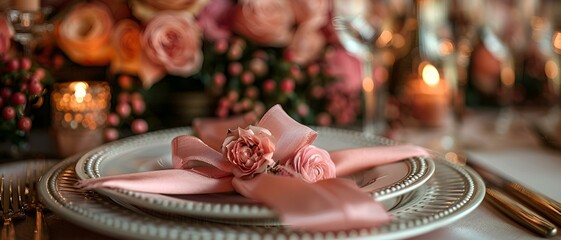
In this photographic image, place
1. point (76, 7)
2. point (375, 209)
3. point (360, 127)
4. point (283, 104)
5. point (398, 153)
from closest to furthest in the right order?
point (375, 209) < point (398, 153) < point (76, 7) < point (283, 104) < point (360, 127)

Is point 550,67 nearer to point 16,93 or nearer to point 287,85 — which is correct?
point 287,85

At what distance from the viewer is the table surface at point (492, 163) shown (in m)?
0.52

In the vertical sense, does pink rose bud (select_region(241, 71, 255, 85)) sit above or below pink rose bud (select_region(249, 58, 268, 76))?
below

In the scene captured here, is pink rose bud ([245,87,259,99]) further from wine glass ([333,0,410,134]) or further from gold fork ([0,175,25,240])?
gold fork ([0,175,25,240])

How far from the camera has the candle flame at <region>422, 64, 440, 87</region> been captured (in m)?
1.14

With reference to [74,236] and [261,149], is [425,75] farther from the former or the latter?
[74,236]

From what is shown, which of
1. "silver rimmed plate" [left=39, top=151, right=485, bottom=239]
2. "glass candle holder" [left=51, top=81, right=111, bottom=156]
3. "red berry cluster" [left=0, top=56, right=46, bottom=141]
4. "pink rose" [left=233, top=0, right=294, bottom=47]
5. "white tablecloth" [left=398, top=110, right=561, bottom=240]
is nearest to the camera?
"silver rimmed plate" [left=39, top=151, right=485, bottom=239]

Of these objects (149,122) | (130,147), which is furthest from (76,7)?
(130,147)

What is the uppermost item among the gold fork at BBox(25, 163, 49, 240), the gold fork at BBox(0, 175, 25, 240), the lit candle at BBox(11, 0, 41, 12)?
the lit candle at BBox(11, 0, 41, 12)

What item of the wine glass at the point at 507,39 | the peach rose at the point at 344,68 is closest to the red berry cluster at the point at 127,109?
the peach rose at the point at 344,68

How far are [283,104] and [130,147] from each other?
0.37 m

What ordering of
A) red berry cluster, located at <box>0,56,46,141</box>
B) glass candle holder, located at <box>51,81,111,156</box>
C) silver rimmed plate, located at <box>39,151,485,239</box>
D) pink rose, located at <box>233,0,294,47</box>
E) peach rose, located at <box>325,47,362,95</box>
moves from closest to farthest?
silver rimmed plate, located at <box>39,151,485,239</box> < red berry cluster, located at <box>0,56,46,141</box> < glass candle holder, located at <box>51,81,111,156</box> < pink rose, located at <box>233,0,294,47</box> < peach rose, located at <box>325,47,362,95</box>

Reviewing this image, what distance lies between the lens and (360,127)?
1131 millimetres

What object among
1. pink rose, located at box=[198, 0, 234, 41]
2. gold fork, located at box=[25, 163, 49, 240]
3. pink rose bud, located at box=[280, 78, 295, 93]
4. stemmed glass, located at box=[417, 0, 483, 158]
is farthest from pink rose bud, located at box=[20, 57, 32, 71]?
stemmed glass, located at box=[417, 0, 483, 158]
